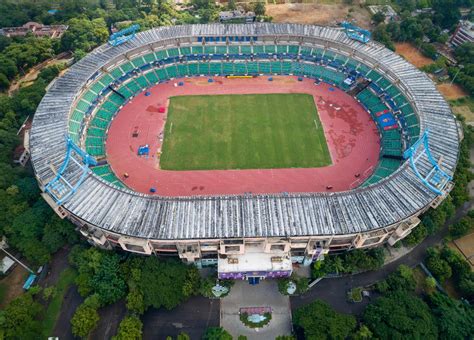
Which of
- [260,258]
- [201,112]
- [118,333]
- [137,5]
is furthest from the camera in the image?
[137,5]

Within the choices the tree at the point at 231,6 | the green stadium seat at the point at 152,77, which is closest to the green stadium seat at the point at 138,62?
the green stadium seat at the point at 152,77

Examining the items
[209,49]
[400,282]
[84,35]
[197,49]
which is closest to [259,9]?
[209,49]

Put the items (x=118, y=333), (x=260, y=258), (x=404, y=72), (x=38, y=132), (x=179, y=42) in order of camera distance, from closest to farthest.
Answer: (x=118, y=333)
(x=260, y=258)
(x=38, y=132)
(x=404, y=72)
(x=179, y=42)

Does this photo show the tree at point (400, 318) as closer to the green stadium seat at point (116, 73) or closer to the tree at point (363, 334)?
the tree at point (363, 334)

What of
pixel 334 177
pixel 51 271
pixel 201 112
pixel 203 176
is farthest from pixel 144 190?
pixel 334 177

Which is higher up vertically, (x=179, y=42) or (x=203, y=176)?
(x=179, y=42)

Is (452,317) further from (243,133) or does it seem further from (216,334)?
(243,133)

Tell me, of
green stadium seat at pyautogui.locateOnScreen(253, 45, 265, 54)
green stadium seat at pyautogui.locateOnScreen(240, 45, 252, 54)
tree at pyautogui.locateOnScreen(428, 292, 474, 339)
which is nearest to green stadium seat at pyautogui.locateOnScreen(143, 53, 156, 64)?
green stadium seat at pyautogui.locateOnScreen(240, 45, 252, 54)

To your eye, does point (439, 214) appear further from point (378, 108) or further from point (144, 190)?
point (144, 190)
